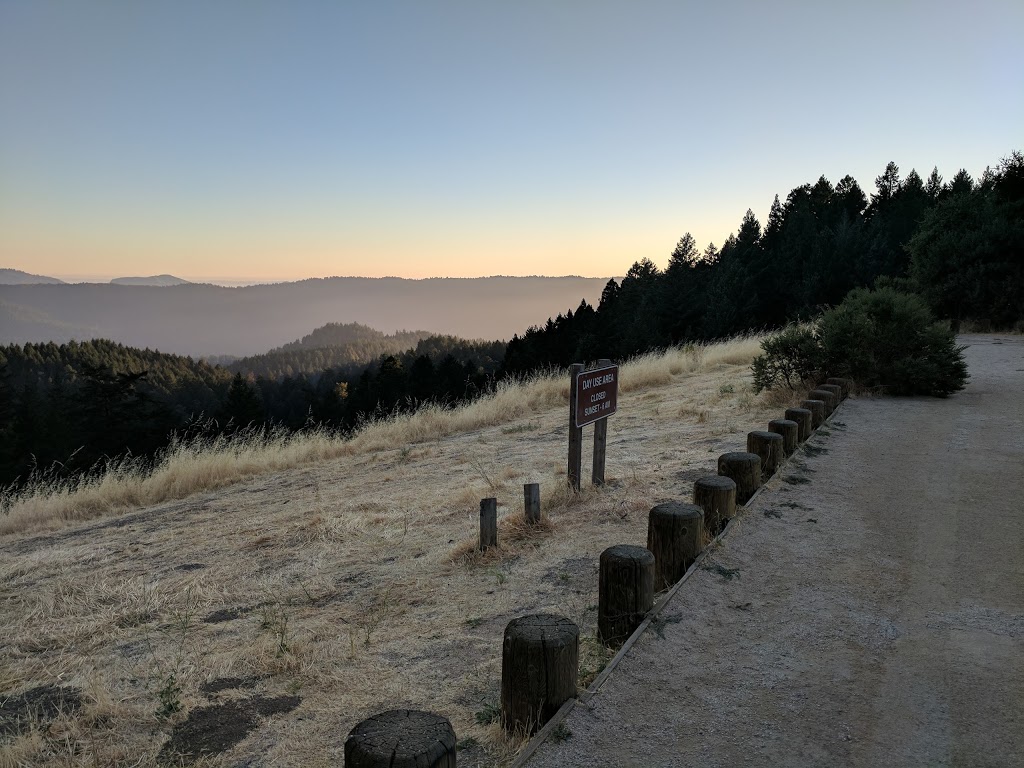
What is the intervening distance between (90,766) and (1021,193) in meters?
31.3

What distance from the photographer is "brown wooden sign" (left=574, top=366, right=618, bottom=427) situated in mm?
5773

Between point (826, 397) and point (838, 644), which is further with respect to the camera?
point (826, 397)

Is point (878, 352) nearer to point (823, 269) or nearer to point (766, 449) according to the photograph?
point (766, 449)

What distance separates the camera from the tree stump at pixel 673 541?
3.74m

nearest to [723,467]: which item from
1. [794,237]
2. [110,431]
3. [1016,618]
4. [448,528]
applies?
[1016,618]

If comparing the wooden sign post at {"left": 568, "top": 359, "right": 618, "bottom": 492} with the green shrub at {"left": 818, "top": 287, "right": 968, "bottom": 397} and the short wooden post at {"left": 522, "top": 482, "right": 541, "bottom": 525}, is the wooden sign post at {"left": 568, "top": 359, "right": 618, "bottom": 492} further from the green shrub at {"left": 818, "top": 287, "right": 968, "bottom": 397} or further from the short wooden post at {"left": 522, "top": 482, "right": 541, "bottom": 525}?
the green shrub at {"left": 818, "top": 287, "right": 968, "bottom": 397}

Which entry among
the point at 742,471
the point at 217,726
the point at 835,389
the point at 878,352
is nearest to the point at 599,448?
the point at 742,471

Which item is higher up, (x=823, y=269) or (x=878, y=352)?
(x=823, y=269)

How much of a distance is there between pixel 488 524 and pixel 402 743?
3.23m

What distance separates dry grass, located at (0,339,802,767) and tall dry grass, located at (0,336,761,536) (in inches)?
2.3

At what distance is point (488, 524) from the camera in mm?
5023

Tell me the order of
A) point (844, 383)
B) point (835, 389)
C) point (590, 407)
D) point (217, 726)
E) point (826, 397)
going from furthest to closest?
point (844, 383), point (835, 389), point (826, 397), point (590, 407), point (217, 726)

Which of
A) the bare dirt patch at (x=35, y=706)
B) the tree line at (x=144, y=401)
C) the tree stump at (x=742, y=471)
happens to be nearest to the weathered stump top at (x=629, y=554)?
the tree stump at (x=742, y=471)

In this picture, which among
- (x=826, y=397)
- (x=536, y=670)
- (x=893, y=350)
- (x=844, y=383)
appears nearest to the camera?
(x=536, y=670)
